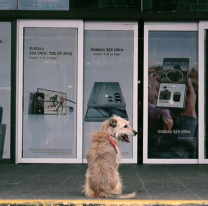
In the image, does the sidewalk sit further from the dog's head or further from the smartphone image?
the smartphone image

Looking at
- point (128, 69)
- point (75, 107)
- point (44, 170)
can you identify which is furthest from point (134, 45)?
point (44, 170)

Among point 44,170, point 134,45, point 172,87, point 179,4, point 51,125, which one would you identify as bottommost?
point 44,170

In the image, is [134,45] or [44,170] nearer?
[44,170]

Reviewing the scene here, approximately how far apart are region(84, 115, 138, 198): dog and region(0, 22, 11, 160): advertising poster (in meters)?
4.89

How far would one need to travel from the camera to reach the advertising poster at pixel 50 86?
1139cm

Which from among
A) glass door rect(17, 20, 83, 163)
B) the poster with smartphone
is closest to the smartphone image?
the poster with smartphone

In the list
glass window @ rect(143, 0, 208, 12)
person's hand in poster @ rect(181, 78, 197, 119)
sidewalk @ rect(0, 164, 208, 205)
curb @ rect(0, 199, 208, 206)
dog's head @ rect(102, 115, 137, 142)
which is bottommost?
sidewalk @ rect(0, 164, 208, 205)

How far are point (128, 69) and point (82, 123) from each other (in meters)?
1.92

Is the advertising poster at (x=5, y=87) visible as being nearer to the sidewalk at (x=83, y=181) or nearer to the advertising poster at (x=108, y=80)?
the sidewalk at (x=83, y=181)

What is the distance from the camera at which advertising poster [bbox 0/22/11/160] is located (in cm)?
1129

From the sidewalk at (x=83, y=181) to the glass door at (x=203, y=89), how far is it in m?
0.53

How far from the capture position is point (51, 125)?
1142 centimetres

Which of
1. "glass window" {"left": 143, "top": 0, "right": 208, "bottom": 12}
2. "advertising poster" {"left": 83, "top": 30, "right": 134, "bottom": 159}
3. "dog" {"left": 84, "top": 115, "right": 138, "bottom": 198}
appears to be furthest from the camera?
"advertising poster" {"left": 83, "top": 30, "right": 134, "bottom": 159}

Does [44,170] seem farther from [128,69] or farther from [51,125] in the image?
[128,69]
